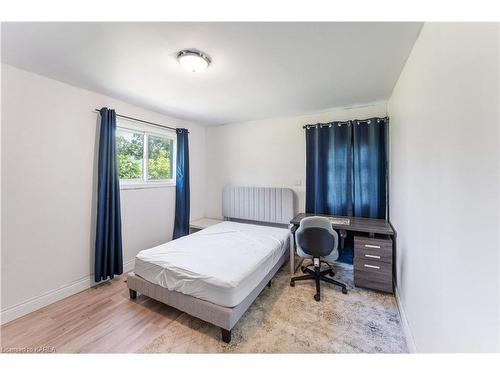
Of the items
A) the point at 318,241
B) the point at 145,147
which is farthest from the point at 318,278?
the point at 145,147

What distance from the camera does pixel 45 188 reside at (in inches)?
87.0

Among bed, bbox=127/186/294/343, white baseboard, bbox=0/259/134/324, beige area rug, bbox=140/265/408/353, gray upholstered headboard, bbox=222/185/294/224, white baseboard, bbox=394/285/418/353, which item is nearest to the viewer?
white baseboard, bbox=394/285/418/353

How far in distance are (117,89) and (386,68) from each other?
299 cm

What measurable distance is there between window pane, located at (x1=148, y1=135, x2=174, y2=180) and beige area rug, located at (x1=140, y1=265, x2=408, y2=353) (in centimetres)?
233

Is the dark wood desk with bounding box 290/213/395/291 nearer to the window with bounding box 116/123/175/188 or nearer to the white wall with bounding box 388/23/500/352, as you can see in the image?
the white wall with bounding box 388/23/500/352

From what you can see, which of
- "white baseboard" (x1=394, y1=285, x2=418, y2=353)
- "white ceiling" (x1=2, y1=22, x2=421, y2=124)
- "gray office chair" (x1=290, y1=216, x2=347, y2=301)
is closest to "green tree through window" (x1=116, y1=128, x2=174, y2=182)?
"white ceiling" (x1=2, y1=22, x2=421, y2=124)

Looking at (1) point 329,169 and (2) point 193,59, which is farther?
(1) point 329,169

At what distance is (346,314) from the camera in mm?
2062

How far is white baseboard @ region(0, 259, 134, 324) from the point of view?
1.96m

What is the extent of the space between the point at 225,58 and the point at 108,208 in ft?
7.55

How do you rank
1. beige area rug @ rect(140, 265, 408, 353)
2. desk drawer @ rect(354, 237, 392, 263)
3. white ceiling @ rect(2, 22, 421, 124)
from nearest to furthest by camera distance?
white ceiling @ rect(2, 22, 421, 124)
beige area rug @ rect(140, 265, 408, 353)
desk drawer @ rect(354, 237, 392, 263)

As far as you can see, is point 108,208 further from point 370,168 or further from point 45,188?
point 370,168
